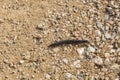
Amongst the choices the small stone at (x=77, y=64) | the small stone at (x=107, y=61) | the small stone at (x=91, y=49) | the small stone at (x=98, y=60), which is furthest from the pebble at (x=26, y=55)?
the small stone at (x=107, y=61)

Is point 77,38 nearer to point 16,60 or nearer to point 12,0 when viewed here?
point 16,60

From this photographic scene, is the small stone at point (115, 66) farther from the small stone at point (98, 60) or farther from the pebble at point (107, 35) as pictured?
the pebble at point (107, 35)

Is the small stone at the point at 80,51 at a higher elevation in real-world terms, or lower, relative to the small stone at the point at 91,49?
lower

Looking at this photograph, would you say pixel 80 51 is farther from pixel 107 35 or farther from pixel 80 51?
pixel 107 35

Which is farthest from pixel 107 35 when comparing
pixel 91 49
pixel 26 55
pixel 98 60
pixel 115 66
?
pixel 26 55

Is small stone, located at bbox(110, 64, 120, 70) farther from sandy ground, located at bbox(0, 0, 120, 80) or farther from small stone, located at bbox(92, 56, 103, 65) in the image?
small stone, located at bbox(92, 56, 103, 65)

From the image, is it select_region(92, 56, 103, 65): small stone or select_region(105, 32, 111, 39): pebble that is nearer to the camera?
select_region(92, 56, 103, 65): small stone

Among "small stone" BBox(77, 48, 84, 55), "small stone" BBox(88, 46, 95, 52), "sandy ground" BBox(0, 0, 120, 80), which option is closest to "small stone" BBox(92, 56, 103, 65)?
"sandy ground" BBox(0, 0, 120, 80)

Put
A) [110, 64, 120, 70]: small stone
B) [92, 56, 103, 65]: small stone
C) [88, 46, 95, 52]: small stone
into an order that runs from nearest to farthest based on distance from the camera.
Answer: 1. [110, 64, 120, 70]: small stone
2. [92, 56, 103, 65]: small stone
3. [88, 46, 95, 52]: small stone
